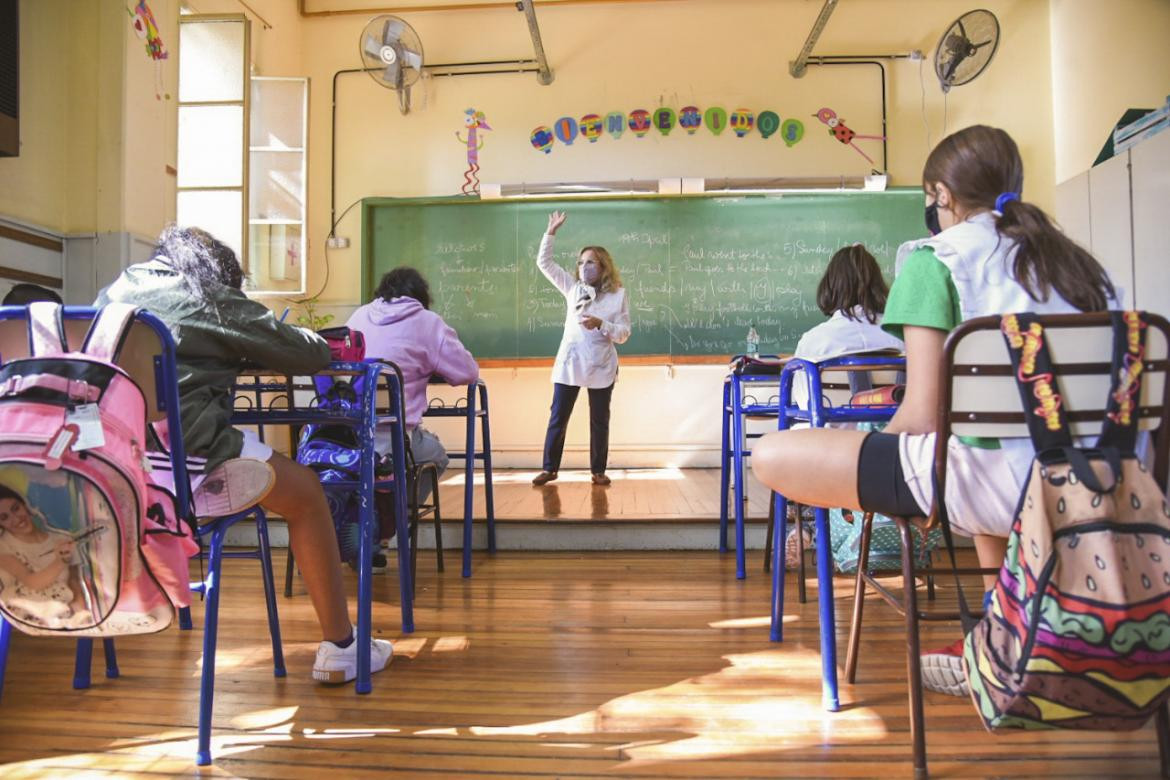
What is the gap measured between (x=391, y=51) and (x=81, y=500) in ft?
15.4

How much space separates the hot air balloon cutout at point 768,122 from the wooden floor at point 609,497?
95.9 inches

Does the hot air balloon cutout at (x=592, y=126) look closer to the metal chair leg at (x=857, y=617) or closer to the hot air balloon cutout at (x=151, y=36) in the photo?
the hot air balloon cutout at (x=151, y=36)

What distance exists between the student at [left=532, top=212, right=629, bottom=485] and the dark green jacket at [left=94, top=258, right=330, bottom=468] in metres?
2.74

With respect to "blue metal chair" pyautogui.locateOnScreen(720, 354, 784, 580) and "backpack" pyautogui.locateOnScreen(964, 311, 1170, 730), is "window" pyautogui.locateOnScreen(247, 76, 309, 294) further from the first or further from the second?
"backpack" pyautogui.locateOnScreen(964, 311, 1170, 730)

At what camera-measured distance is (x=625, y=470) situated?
525cm

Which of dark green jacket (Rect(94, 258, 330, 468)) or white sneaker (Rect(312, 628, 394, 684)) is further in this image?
white sneaker (Rect(312, 628, 394, 684))

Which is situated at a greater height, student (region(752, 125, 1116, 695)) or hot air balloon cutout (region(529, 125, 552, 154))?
hot air balloon cutout (region(529, 125, 552, 154))

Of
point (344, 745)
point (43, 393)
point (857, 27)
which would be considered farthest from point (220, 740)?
point (857, 27)

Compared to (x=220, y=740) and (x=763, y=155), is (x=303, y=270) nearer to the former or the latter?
(x=763, y=155)

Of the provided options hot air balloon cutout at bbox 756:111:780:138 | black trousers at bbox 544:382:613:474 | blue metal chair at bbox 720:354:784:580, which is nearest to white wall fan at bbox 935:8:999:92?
hot air balloon cutout at bbox 756:111:780:138

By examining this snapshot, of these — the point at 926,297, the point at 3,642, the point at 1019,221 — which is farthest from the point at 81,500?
the point at 1019,221

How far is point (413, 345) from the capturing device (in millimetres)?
2531

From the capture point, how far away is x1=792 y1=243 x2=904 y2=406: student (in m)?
2.35

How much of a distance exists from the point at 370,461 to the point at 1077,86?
5504 millimetres
